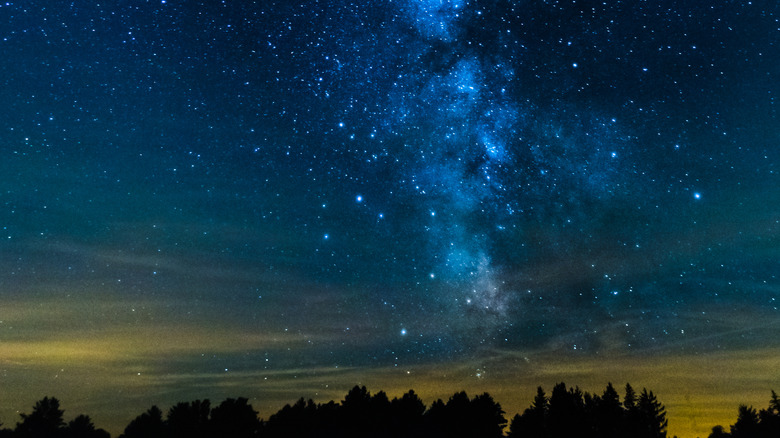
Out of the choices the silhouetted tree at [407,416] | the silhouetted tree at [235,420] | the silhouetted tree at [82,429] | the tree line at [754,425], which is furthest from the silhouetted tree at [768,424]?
the silhouetted tree at [82,429]

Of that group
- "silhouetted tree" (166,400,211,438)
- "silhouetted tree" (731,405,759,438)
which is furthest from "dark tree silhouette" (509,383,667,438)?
"silhouetted tree" (166,400,211,438)

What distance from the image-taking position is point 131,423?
36.2 meters

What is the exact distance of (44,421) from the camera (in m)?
36.0

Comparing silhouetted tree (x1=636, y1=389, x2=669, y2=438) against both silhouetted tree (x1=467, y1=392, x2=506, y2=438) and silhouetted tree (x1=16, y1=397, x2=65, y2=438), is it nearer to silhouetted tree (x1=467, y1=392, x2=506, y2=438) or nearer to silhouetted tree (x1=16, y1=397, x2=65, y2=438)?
silhouetted tree (x1=467, y1=392, x2=506, y2=438)

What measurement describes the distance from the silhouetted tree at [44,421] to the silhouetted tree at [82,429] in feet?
6.05

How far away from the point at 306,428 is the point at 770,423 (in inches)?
1455

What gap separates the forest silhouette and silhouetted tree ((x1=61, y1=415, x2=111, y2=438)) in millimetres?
67

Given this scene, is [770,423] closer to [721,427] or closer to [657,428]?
[657,428]

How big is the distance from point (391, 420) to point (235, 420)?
1147 centimetres

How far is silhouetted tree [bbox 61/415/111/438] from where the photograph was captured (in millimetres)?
38816

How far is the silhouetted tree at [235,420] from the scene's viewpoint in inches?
1433

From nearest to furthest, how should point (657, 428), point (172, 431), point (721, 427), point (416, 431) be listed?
point (172, 431) → point (416, 431) → point (657, 428) → point (721, 427)

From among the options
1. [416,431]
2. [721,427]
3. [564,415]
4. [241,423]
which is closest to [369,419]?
[416,431]

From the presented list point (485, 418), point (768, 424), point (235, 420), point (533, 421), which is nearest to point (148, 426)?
point (235, 420)
